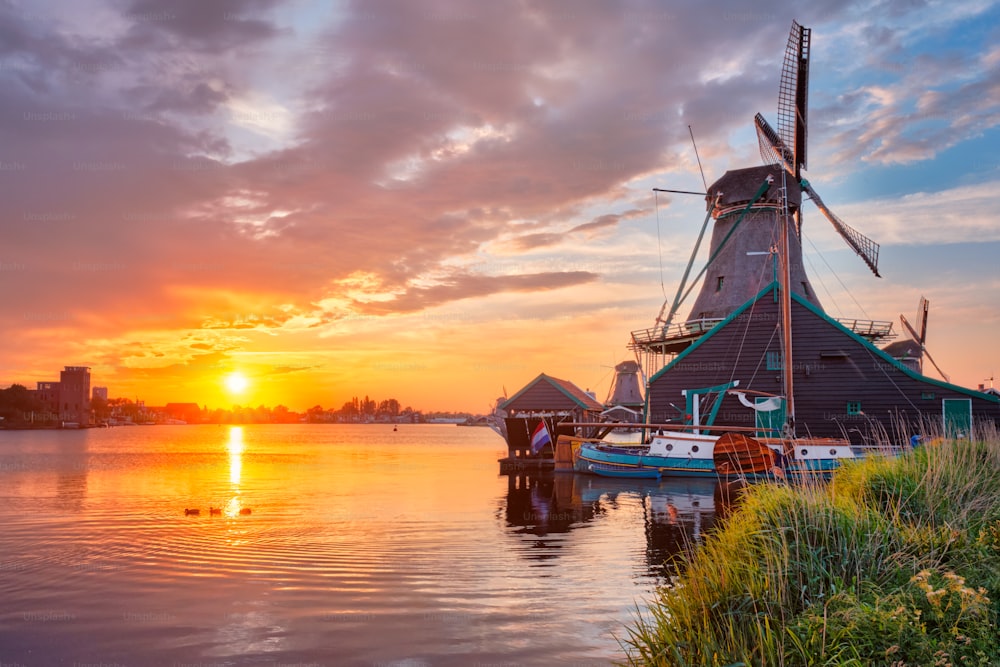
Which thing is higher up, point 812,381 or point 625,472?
point 812,381

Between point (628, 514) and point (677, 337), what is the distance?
2255cm

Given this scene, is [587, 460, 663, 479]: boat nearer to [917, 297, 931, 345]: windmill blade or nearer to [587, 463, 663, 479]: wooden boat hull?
[587, 463, 663, 479]: wooden boat hull

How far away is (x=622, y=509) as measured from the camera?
25000 mm

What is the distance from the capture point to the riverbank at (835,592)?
6.13m

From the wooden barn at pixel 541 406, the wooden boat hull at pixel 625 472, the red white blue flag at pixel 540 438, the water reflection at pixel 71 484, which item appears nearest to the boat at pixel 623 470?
the wooden boat hull at pixel 625 472

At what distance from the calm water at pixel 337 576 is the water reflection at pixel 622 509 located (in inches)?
5.4

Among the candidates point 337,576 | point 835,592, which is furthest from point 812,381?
point 835,592

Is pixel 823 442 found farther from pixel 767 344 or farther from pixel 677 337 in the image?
pixel 677 337

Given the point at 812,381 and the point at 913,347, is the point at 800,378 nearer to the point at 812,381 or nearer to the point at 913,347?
the point at 812,381

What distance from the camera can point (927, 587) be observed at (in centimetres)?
636

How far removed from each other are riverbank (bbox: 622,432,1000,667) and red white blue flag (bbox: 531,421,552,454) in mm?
34034

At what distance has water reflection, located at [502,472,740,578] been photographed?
17.5 meters

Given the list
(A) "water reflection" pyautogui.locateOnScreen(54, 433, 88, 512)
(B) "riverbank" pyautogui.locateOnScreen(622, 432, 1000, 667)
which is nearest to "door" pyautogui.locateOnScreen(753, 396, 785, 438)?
(B) "riverbank" pyautogui.locateOnScreen(622, 432, 1000, 667)

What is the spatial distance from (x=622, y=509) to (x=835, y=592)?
60.4 feet
